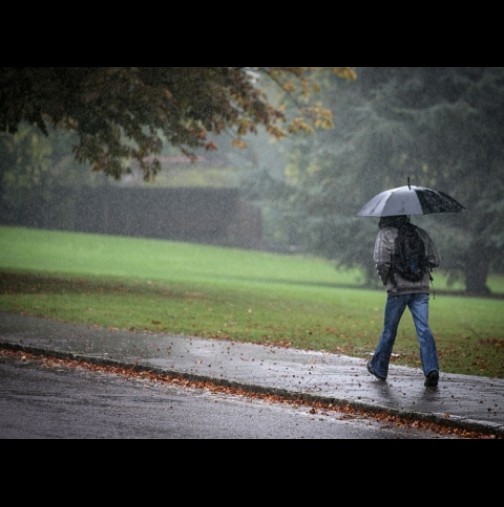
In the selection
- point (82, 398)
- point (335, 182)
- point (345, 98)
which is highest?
Result: point (345, 98)

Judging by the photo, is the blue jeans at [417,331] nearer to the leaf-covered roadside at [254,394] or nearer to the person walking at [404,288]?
the person walking at [404,288]

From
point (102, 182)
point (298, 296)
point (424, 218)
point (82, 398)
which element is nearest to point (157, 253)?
point (102, 182)

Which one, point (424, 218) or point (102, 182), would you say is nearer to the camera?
point (424, 218)

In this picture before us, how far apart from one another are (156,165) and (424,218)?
15751 millimetres

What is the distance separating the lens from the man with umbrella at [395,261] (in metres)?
11.0

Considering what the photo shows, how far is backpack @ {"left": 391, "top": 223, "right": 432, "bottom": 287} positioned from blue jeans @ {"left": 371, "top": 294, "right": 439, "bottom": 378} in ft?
0.89

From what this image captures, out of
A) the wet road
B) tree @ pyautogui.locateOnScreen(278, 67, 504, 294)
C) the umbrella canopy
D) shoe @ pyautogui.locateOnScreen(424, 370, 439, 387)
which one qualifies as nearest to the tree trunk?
tree @ pyautogui.locateOnScreen(278, 67, 504, 294)

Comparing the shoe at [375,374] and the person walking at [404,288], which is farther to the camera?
the shoe at [375,374]

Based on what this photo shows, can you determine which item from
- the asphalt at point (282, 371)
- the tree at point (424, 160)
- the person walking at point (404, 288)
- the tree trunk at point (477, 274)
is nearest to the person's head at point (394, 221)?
the person walking at point (404, 288)

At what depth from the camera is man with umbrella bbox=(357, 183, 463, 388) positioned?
36.1ft

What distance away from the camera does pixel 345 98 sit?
1665 inches
